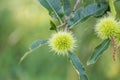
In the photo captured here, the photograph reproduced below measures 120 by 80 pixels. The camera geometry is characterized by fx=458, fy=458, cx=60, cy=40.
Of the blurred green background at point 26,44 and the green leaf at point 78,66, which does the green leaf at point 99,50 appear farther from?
the blurred green background at point 26,44

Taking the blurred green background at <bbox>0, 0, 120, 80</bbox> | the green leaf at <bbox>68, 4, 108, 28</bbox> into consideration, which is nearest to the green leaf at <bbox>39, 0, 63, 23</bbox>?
the green leaf at <bbox>68, 4, 108, 28</bbox>

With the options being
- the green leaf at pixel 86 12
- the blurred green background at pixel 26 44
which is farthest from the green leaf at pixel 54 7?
the blurred green background at pixel 26 44

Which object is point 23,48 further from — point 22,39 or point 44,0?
point 44,0

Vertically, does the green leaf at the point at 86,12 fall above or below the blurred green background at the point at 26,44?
above

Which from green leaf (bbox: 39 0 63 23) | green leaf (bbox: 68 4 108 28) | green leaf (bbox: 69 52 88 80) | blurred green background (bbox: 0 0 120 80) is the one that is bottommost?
blurred green background (bbox: 0 0 120 80)

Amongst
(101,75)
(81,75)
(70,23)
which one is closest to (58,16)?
(70,23)

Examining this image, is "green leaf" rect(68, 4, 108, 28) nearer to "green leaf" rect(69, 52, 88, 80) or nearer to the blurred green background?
"green leaf" rect(69, 52, 88, 80)

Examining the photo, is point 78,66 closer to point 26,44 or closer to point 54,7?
point 54,7

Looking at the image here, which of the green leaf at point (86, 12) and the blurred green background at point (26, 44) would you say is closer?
the green leaf at point (86, 12)

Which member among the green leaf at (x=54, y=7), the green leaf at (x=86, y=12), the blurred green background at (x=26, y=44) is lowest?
the blurred green background at (x=26, y=44)
